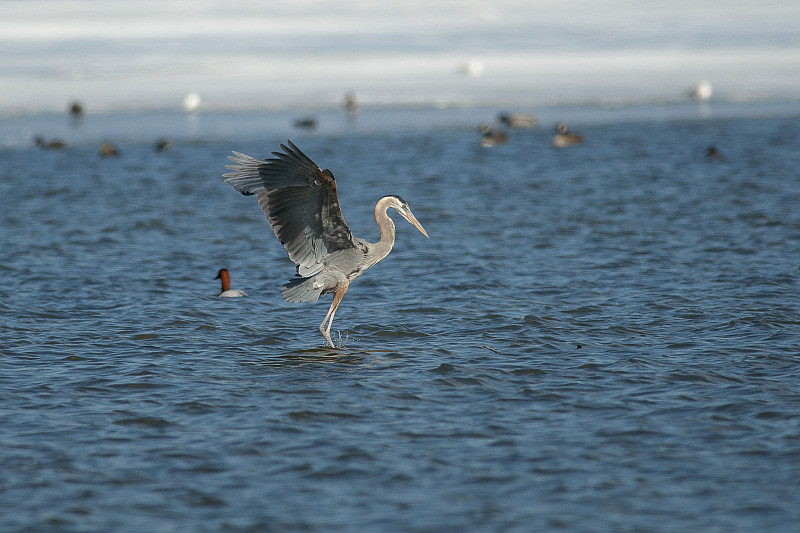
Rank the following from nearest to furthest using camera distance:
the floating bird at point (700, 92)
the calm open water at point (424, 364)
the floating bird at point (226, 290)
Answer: the calm open water at point (424, 364) < the floating bird at point (226, 290) < the floating bird at point (700, 92)

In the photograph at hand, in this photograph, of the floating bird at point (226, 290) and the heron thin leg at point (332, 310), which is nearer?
the heron thin leg at point (332, 310)

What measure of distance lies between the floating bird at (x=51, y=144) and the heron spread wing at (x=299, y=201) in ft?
46.0

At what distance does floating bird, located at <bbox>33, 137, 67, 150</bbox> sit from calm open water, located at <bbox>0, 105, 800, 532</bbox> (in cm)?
366

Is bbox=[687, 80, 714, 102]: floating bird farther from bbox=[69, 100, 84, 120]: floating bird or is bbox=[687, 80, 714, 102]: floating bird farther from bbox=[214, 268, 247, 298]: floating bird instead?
bbox=[214, 268, 247, 298]: floating bird

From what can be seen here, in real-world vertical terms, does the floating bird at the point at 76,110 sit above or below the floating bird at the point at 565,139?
above

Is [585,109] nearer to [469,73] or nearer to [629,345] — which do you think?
[469,73]

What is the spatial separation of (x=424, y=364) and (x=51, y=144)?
51.2ft

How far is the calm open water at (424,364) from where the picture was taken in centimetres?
586

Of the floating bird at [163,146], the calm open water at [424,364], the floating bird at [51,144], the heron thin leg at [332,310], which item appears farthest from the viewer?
the floating bird at [51,144]

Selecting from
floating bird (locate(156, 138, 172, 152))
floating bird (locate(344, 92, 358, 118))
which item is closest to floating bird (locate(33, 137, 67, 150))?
floating bird (locate(156, 138, 172, 152))

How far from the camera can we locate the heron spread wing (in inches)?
333

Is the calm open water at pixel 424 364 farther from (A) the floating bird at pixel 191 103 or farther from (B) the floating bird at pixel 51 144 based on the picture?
(A) the floating bird at pixel 191 103

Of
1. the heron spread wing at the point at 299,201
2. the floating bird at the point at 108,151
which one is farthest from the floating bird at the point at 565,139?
the heron spread wing at the point at 299,201

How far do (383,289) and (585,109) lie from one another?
1755 centimetres
